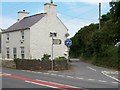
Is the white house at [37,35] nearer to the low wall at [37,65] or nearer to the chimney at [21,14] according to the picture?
the chimney at [21,14]

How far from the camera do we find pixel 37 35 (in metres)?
45.1

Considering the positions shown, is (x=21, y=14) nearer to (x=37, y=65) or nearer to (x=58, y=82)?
(x=37, y=65)

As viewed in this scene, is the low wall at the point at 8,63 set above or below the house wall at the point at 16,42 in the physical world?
below

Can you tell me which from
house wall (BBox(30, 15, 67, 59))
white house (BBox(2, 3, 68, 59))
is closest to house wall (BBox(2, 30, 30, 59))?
white house (BBox(2, 3, 68, 59))

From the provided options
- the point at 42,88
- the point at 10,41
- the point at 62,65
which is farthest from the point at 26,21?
the point at 42,88

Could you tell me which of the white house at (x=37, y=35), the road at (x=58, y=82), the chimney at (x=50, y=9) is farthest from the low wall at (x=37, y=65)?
the chimney at (x=50, y=9)

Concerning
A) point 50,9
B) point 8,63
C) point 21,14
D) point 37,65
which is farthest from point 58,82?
point 21,14

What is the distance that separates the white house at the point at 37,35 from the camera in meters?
44.8

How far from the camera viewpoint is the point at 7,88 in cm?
1702

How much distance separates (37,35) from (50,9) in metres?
4.35

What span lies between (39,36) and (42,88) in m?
28.5

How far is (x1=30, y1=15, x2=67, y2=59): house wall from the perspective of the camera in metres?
44.8

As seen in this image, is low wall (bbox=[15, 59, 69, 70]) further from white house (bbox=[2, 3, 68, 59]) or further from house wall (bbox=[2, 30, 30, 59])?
house wall (bbox=[2, 30, 30, 59])

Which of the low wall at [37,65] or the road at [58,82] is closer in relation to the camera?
the road at [58,82]
